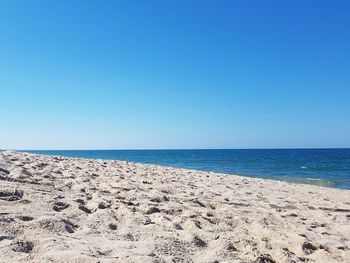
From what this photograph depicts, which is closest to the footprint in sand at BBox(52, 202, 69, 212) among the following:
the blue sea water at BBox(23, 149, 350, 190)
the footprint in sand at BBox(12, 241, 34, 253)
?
the footprint in sand at BBox(12, 241, 34, 253)

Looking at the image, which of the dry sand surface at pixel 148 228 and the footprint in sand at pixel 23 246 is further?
the dry sand surface at pixel 148 228

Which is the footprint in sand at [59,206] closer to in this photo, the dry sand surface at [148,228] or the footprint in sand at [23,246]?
the dry sand surface at [148,228]

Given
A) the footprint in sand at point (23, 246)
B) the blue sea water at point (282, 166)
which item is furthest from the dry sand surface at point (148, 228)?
the blue sea water at point (282, 166)

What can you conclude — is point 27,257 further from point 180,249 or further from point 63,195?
point 63,195

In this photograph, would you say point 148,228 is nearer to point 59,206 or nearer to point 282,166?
point 59,206

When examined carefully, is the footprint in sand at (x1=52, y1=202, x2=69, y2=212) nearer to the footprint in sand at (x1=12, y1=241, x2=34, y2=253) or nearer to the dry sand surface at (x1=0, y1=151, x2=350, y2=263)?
the dry sand surface at (x1=0, y1=151, x2=350, y2=263)

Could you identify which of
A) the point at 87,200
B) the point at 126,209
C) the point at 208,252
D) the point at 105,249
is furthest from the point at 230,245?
the point at 87,200

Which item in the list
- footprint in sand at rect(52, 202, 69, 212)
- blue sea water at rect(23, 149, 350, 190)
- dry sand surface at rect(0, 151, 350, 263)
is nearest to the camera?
dry sand surface at rect(0, 151, 350, 263)

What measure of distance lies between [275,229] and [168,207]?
1472mm

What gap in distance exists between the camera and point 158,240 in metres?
3.23

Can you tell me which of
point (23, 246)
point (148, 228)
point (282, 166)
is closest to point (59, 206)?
point (148, 228)

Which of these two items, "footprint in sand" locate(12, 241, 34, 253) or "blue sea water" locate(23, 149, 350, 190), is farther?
"blue sea water" locate(23, 149, 350, 190)

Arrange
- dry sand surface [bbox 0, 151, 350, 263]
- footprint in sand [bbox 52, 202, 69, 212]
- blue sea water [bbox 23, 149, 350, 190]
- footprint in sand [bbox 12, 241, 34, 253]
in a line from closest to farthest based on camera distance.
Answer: footprint in sand [bbox 12, 241, 34, 253], dry sand surface [bbox 0, 151, 350, 263], footprint in sand [bbox 52, 202, 69, 212], blue sea water [bbox 23, 149, 350, 190]

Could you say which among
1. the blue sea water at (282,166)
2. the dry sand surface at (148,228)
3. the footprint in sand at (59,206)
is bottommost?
the blue sea water at (282,166)
